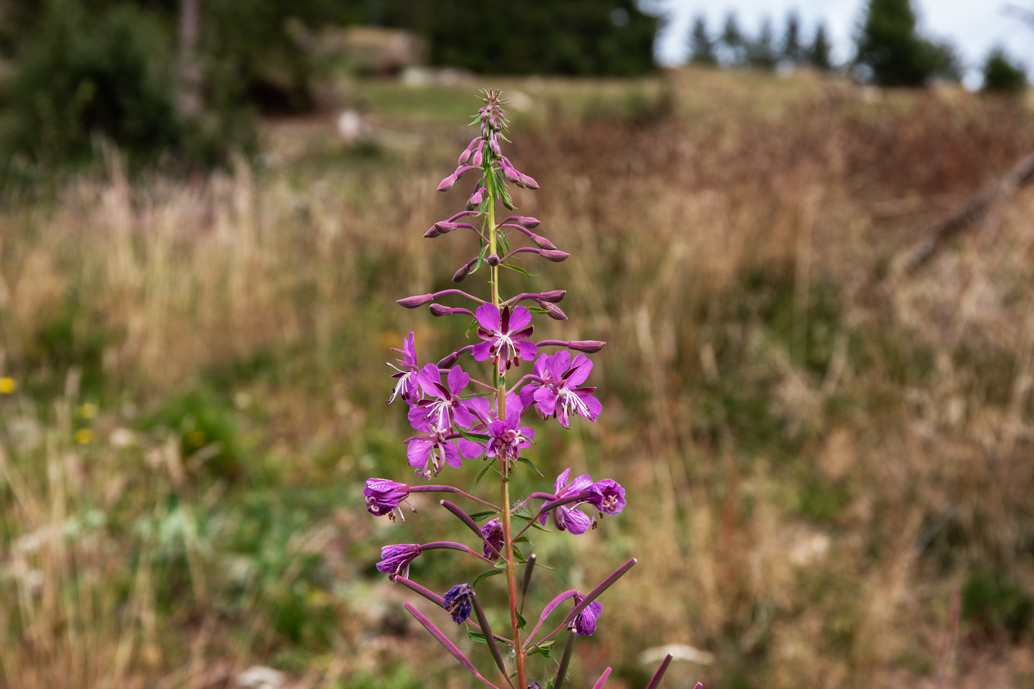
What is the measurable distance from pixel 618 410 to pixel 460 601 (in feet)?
10.7

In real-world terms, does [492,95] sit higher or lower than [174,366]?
higher

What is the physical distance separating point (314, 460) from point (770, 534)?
2.09 meters

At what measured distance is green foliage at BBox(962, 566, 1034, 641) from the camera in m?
2.46

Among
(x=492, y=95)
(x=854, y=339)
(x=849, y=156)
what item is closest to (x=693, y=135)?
(x=849, y=156)

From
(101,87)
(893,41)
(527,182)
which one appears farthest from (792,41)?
(527,182)

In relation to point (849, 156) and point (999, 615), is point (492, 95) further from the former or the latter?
point (849, 156)

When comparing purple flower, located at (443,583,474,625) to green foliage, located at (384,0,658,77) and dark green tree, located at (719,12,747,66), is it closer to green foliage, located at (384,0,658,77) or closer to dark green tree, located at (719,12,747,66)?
green foliage, located at (384,0,658,77)

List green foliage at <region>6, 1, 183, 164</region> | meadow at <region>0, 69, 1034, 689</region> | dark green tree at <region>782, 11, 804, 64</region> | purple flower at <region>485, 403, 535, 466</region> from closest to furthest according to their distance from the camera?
1. purple flower at <region>485, 403, 535, 466</region>
2. meadow at <region>0, 69, 1034, 689</region>
3. green foliage at <region>6, 1, 183, 164</region>
4. dark green tree at <region>782, 11, 804, 64</region>

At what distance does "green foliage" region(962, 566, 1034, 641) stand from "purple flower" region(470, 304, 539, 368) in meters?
2.56

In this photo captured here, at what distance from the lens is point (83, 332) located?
4.45m


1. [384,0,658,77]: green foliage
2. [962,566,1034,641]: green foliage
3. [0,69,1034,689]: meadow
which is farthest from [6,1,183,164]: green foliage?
[384,0,658,77]: green foliage

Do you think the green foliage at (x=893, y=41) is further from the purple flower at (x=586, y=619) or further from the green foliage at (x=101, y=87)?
the purple flower at (x=586, y=619)

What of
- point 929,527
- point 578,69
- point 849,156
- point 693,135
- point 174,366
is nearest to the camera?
point 929,527

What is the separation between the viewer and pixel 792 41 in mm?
59281
